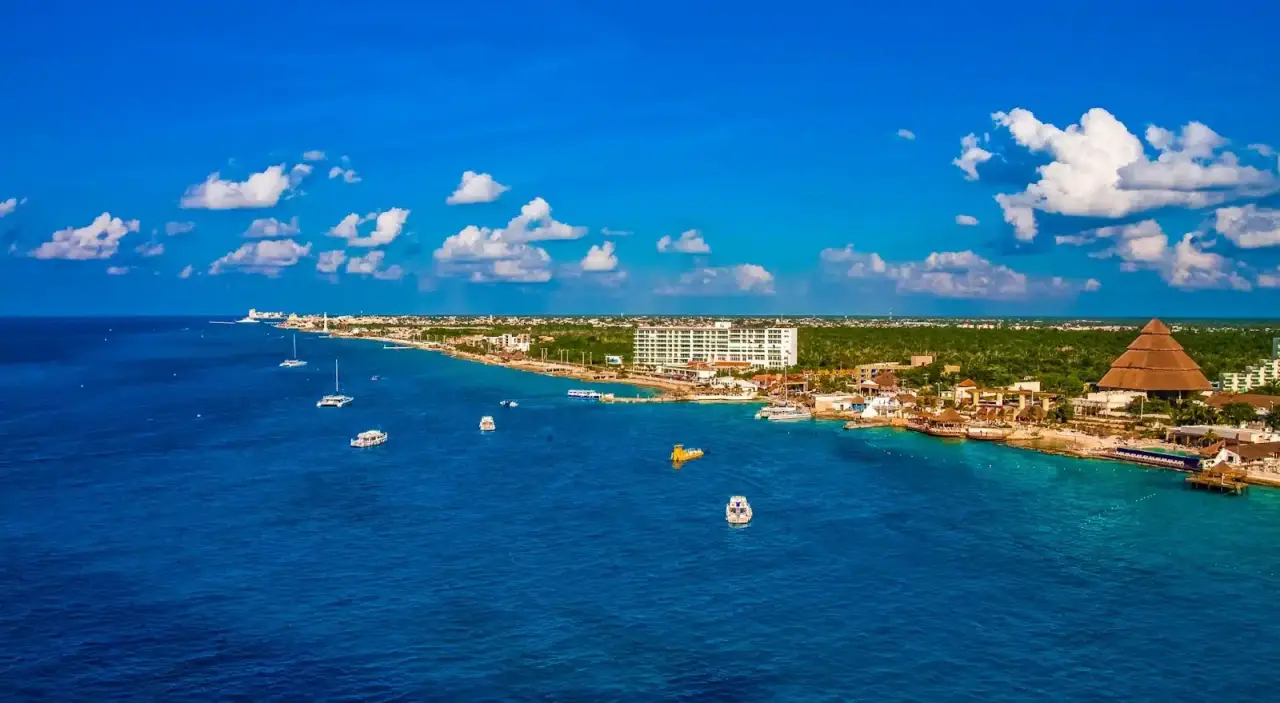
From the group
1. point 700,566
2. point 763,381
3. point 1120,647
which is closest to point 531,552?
point 700,566

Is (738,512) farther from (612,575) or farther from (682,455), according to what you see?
(682,455)

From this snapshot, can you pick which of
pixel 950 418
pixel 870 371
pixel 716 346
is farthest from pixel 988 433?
pixel 716 346

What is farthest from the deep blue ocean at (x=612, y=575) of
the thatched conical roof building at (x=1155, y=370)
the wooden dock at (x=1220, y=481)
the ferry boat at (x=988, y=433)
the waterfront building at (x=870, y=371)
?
the waterfront building at (x=870, y=371)

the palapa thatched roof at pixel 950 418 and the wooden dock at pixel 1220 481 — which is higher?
the palapa thatched roof at pixel 950 418

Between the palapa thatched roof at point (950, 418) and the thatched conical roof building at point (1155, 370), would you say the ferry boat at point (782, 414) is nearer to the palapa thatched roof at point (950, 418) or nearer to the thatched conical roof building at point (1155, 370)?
the palapa thatched roof at point (950, 418)

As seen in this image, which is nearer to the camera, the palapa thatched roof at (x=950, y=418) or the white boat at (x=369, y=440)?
the white boat at (x=369, y=440)
